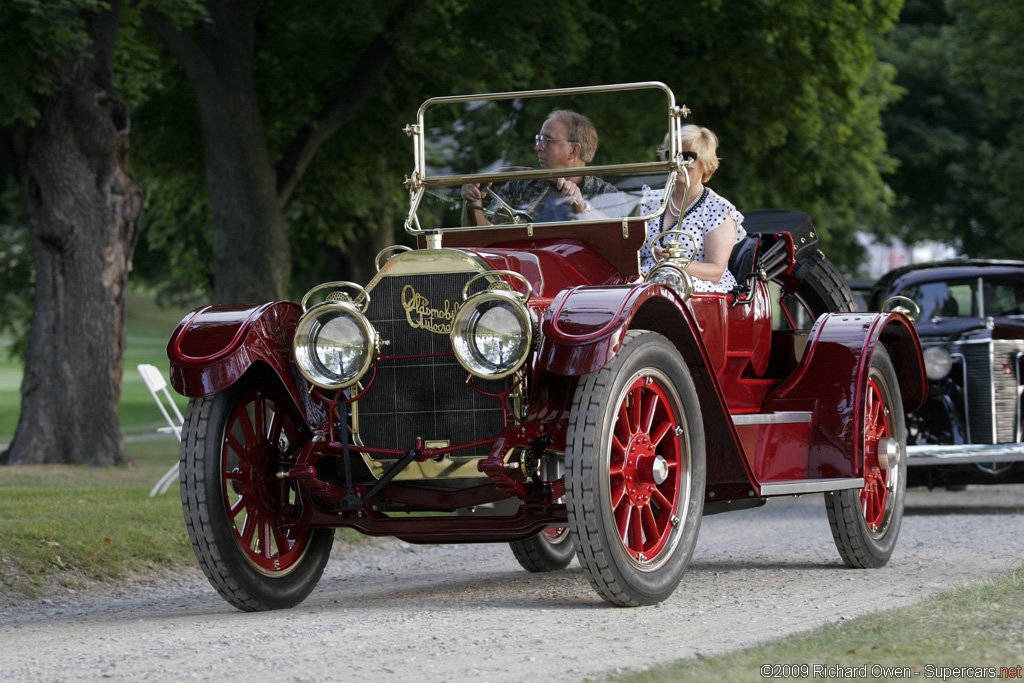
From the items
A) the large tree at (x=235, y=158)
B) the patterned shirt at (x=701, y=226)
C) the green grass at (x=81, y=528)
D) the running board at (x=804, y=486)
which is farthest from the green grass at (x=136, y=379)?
the running board at (x=804, y=486)

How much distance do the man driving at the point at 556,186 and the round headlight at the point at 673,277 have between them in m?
0.53

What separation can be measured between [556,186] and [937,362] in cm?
555

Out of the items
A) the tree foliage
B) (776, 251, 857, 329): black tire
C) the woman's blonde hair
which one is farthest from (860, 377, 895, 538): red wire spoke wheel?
the tree foliage

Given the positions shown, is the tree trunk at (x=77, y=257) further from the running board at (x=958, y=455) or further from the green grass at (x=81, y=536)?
the running board at (x=958, y=455)

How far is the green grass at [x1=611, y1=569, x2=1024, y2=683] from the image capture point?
411cm

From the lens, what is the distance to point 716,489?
21.8ft

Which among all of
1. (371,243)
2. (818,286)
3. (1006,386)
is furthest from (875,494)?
(371,243)

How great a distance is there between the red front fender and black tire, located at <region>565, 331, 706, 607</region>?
1.35m

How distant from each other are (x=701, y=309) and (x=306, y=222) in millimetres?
14613

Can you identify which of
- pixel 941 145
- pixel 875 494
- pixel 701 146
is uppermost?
pixel 941 145

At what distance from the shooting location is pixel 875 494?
7805 millimetres

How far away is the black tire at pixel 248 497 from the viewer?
584 centimetres

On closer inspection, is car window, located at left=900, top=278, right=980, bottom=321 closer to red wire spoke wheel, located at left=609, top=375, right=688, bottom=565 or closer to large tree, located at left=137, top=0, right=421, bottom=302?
red wire spoke wheel, located at left=609, top=375, right=688, bottom=565

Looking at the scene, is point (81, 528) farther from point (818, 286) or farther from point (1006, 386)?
point (1006, 386)
